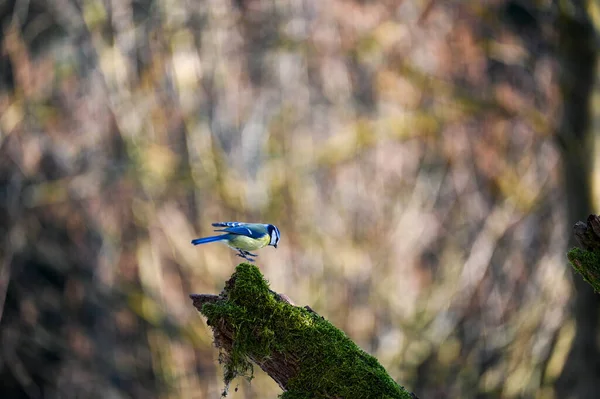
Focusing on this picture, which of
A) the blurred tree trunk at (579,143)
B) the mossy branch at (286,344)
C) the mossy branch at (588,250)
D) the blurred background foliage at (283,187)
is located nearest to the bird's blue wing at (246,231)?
the mossy branch at (286,344)

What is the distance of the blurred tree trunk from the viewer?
10.6m

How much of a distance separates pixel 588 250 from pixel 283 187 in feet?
30.3

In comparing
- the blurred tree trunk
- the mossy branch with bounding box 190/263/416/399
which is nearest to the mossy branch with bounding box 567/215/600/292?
the mossy branch with bounding box 190/263/416/399

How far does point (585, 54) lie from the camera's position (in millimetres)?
11133

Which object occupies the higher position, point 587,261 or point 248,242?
point 248,242

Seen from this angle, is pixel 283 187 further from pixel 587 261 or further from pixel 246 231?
pixel 587 261

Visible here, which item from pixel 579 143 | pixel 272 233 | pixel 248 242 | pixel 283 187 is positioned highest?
pixel 283 187

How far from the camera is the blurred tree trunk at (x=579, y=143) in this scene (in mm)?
10602

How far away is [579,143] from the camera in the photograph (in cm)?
1091

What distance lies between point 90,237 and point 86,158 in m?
1.40

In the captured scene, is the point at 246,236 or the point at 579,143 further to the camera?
the point at 579,143

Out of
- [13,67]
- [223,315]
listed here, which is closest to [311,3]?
[13,67]

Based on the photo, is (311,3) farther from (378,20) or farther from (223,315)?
(223,315)

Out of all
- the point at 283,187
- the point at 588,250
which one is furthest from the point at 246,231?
the point at 283,187
